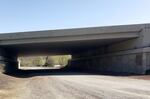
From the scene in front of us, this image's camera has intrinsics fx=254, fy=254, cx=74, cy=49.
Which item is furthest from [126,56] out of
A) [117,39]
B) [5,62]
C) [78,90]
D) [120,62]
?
[78,90]

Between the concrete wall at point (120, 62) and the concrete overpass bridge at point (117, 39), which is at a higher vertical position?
the concrete overpass bridge at point (117, 39)

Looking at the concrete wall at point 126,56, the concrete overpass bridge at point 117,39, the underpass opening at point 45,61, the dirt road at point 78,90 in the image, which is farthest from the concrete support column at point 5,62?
the underpass opening at point 45,61

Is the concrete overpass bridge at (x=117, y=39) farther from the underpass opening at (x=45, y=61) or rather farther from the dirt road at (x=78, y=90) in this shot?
the underpass opening at (x=45, y=61)

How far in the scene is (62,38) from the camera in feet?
137

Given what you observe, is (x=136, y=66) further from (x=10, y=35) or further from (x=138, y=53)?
(x=10, y=35)

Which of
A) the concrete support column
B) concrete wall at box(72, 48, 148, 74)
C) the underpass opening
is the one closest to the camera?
concrete wall at box(72, 48, 148, 74)

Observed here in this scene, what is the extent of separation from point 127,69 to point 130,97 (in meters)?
27.8

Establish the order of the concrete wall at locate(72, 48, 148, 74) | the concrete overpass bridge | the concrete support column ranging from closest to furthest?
the concrete wall at locate(72, 48, 148, 74)
the concrete overpass bridge
the concrete support column

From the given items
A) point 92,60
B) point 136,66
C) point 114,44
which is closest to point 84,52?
point 92,60

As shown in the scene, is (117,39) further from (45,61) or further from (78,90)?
(45,61)

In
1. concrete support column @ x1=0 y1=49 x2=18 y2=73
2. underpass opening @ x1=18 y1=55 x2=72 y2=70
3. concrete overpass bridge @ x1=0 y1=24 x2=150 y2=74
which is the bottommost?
underpass opening @ x1=18 y1=55 x2=72 y2=70

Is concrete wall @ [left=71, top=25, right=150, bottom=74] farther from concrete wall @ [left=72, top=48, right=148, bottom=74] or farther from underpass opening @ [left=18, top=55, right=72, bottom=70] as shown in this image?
underpass opening @ [left=18, top=55, right=72, bottom=70]

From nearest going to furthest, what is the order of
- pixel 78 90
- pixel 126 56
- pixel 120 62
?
pixel 78 90
pixel 126 56
pixel 120 62

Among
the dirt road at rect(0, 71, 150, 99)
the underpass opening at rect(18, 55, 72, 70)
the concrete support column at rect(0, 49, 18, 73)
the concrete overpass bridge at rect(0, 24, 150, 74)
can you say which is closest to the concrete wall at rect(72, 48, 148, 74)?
the concrete overpass bridge at rect(0, 24, 150, 74)
